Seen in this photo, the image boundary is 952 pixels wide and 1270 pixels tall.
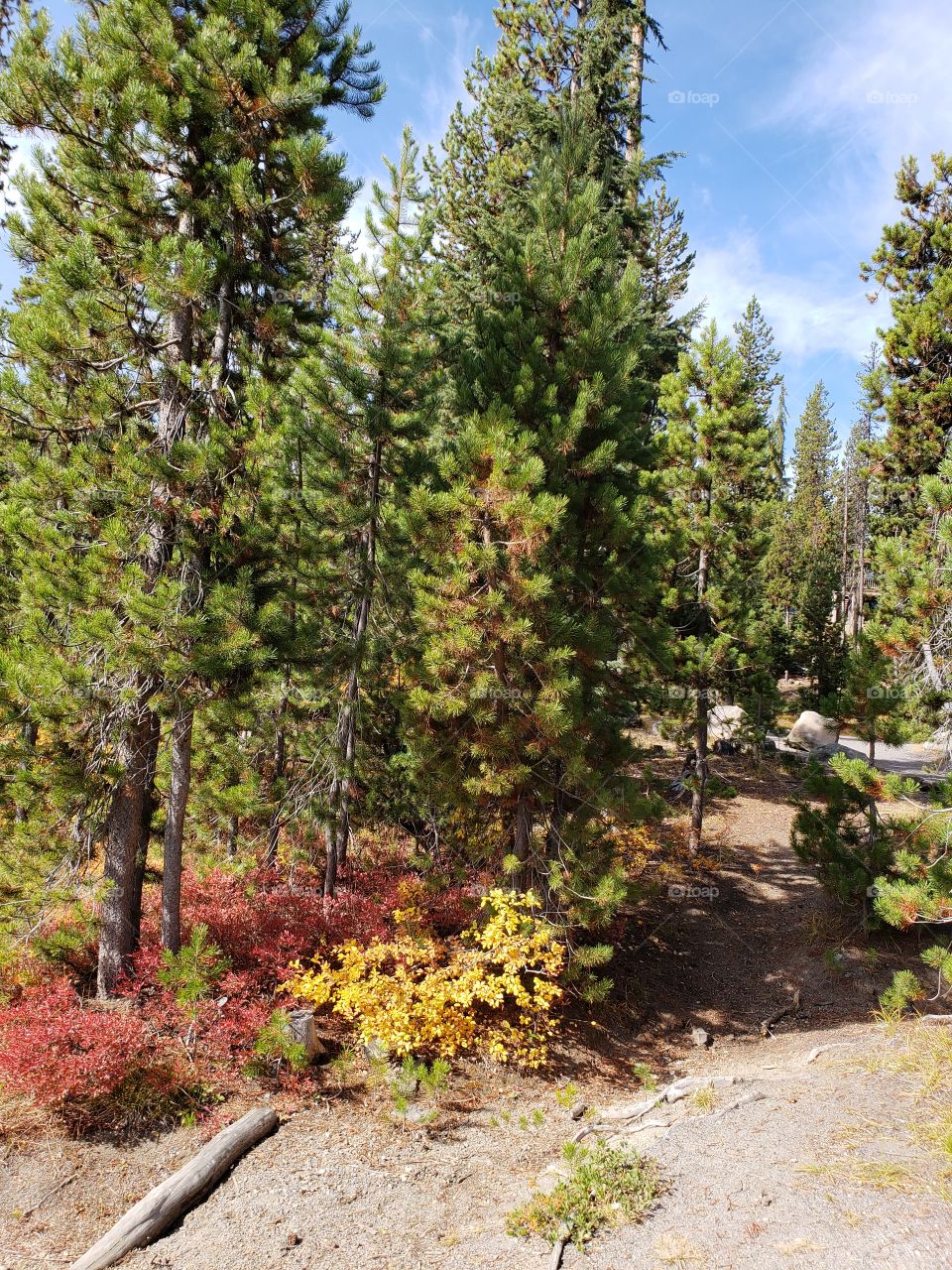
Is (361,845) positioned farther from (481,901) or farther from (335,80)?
(335,80)

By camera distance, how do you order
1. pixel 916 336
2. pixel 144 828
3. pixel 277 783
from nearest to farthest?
pixel 144 828 → pixel 277 783 → pixel 916 336

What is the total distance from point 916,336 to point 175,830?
14.5 meters

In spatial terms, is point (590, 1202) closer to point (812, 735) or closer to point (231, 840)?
point (231, 840)

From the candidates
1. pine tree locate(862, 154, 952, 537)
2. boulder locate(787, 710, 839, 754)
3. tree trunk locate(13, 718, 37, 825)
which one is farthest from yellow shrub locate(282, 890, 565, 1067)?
boulder locate(787, 710, 839, 754)

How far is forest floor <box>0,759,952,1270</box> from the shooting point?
3977 millimetres

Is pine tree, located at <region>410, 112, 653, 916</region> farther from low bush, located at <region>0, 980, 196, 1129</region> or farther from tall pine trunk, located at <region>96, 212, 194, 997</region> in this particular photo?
low bush, located at <region>0, 980, 196, 1129</region>

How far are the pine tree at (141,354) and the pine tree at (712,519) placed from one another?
8.46m

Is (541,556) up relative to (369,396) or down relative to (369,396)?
down

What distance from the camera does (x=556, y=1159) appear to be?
5.70m

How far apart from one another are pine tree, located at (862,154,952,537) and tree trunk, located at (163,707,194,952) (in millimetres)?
12512

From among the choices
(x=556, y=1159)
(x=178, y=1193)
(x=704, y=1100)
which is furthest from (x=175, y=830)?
(x=704, y=1100)

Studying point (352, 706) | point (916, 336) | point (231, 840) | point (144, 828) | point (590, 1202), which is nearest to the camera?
point (590, 1202)

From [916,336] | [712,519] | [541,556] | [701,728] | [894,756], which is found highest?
[916,336]

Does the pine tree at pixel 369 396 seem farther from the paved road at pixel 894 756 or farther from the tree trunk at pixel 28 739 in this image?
the paved road at pixel 894 756
